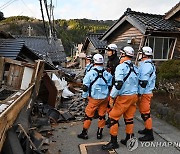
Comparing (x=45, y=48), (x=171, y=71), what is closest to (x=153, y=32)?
(x=171, y=71)

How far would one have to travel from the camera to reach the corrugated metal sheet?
7.95 meters

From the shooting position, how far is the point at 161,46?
36.1 ft

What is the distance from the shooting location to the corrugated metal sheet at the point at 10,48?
26.1 ft

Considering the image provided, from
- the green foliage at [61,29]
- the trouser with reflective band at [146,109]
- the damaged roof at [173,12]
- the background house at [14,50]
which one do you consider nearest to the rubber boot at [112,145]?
the trouser with reflective band at [146,109]

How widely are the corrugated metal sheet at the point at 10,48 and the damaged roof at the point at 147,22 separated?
5.20 metres

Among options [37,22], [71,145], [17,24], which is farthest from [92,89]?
[37,22]

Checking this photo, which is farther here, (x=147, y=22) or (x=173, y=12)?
(x=173, y=12)

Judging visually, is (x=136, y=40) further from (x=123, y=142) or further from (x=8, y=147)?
(x=8, y=147)

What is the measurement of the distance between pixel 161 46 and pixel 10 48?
6.97m

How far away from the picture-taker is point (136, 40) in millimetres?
11023

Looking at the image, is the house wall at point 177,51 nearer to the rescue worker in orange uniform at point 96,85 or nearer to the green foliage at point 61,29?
the rescue worker in orange uniform at point 96,85

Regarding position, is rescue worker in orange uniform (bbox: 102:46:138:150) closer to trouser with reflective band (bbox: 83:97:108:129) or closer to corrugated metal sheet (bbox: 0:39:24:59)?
trouser with reflective band (bbox: 83:97:108:129)

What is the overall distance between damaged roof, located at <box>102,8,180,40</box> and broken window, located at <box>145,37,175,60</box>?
62 cm

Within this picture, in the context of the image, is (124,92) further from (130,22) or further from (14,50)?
(130,22)
